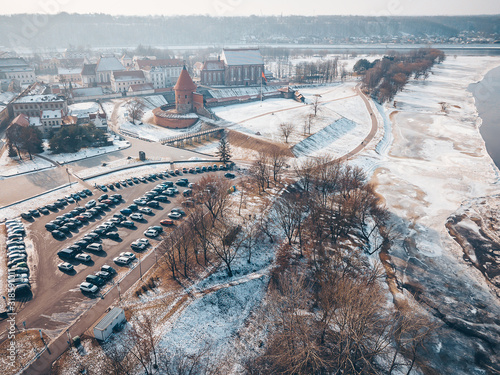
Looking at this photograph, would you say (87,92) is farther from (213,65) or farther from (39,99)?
(213,65)

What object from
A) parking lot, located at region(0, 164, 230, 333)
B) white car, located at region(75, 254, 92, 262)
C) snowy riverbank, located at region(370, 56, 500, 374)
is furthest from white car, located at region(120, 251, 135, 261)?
snowy riverbank, located at region(370, 56, 500, 374)

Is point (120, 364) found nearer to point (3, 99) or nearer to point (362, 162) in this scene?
point (362, 162)

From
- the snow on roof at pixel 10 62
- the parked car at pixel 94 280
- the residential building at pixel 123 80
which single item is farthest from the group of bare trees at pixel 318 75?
the parked car at pixel 94 280

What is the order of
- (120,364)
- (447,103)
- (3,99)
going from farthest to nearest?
(447,103)
(3,99)
(120,364)

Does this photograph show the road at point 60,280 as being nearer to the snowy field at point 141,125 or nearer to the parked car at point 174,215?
the parked car at point 174,215

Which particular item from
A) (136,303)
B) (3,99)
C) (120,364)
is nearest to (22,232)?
(136,303)
